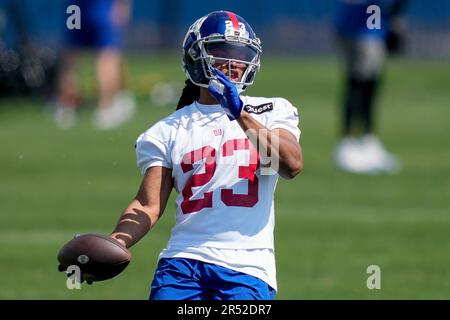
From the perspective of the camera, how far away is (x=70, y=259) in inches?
221

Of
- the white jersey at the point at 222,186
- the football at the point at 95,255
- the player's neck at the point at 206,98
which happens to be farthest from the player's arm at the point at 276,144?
the football at the point at 95,255

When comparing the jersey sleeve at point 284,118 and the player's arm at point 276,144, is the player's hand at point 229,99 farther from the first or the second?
the jersey sleeve at point 284,118

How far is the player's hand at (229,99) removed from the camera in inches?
209

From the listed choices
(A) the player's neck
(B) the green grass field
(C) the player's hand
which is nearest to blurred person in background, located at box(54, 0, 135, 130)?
(B) the green grass field

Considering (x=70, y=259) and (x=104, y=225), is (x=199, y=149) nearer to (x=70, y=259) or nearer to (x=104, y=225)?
(x=70, y=259)

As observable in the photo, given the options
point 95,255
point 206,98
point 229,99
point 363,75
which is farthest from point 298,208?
point 229,99

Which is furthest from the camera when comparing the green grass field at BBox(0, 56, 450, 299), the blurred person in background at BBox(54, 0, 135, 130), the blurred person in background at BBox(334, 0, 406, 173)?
the blurred person in background at BBox(54, 0, 135, 130)

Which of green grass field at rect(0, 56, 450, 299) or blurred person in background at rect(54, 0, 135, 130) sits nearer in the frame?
green grass field at rect(0, 56, 450, 299)

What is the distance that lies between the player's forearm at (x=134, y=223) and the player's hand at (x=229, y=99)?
2.45 feet

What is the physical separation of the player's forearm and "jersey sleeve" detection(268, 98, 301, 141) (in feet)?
2.39

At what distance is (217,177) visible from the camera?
5723mm

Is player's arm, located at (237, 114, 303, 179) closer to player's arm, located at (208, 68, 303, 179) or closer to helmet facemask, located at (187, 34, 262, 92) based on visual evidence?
player's arm, located at (208, 68, 303, 179)

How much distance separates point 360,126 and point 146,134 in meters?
9.55

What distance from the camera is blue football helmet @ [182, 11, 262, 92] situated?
18.5 ft
